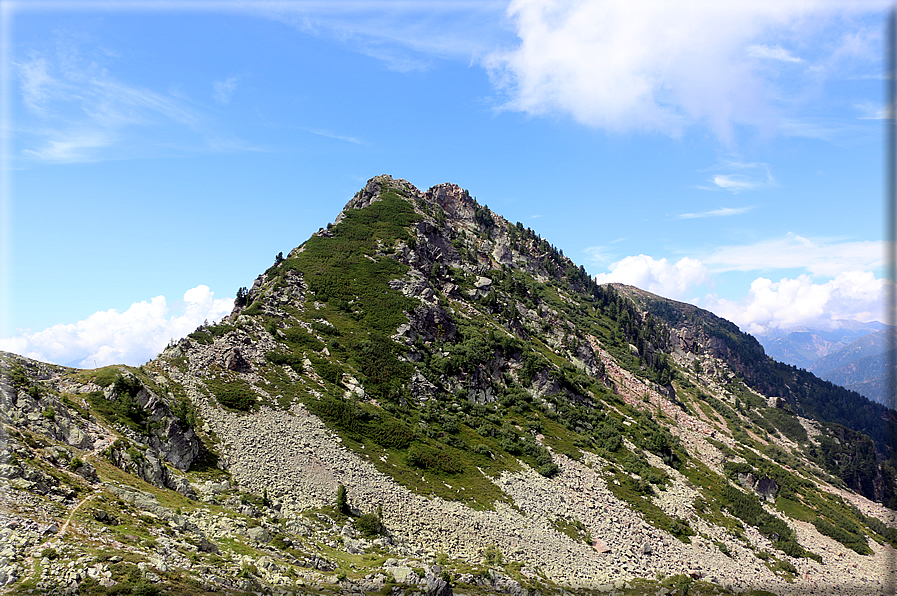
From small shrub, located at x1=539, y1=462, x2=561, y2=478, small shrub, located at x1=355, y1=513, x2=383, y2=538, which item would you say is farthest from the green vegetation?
small shrub, located at x1=539, y1=462, x2=561, y2=478

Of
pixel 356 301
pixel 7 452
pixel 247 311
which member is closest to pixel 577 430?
pixel 356 301

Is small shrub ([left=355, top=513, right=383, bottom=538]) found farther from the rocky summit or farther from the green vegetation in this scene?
the green vegetation

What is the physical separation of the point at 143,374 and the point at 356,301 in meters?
38.8

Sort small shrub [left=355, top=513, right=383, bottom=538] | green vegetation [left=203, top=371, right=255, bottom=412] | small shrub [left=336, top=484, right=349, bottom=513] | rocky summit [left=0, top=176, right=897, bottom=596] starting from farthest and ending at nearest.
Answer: green vegetation [left=203, top=371, right=255, bottom=412], small shrub [left=336, top=484, right=349, bottom=513], small shrub [left=355, top=513, right=383, bottom=538], rocky summit [left=0, top=176, right=897, bottom=596]

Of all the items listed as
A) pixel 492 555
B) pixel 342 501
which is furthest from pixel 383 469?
pixel 492 555

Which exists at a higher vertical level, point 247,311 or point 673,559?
point 247,311

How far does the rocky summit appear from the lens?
23641 millimetres

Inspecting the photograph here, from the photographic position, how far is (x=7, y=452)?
23.2 meters

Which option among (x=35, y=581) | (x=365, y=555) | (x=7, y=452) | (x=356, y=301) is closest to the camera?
(x=35, y=581)

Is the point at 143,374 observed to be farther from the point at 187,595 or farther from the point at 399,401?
the point at 187,595

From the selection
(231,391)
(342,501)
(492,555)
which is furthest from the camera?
(231,391)

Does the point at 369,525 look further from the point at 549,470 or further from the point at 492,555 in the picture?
the point at 549,470

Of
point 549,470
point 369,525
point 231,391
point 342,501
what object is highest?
point 231,391

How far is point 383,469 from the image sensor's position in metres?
48.3
